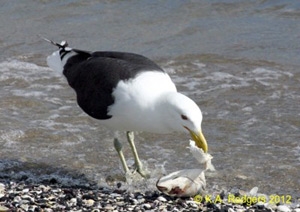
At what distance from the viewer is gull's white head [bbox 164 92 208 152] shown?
6.12 metres

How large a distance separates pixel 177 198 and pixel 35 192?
1.16 metres

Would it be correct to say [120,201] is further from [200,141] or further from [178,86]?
[178,86]

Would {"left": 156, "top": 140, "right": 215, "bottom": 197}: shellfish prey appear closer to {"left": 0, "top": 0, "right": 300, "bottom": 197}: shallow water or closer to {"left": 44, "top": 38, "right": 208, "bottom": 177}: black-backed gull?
{"left": 44, "top": 38, "right": 208, "bottom": 177}: black-backed gull

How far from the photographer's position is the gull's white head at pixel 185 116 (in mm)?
6117

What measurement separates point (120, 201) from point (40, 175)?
1.15 meters

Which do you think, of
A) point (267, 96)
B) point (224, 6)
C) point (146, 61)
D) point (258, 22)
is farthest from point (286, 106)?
point (224, 6)

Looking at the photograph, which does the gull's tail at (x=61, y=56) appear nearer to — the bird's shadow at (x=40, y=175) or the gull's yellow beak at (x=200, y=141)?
the bird's shadow at (x=40, y=175)

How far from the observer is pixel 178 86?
9.67m

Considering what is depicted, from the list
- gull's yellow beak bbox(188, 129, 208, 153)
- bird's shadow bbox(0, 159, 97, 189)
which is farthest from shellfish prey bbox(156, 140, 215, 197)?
bird's shadow bbox(0, 159, 97, 189)

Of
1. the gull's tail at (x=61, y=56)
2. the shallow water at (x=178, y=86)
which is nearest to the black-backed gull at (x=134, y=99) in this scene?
the gull's tail at (x=61, y=56)

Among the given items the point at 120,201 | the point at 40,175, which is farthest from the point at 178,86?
the point at 120,201

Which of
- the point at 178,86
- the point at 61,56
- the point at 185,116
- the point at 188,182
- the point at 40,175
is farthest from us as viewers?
the point at 178,86

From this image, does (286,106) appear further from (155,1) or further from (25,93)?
(155,1)

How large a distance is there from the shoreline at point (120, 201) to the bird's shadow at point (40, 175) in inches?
10.0
